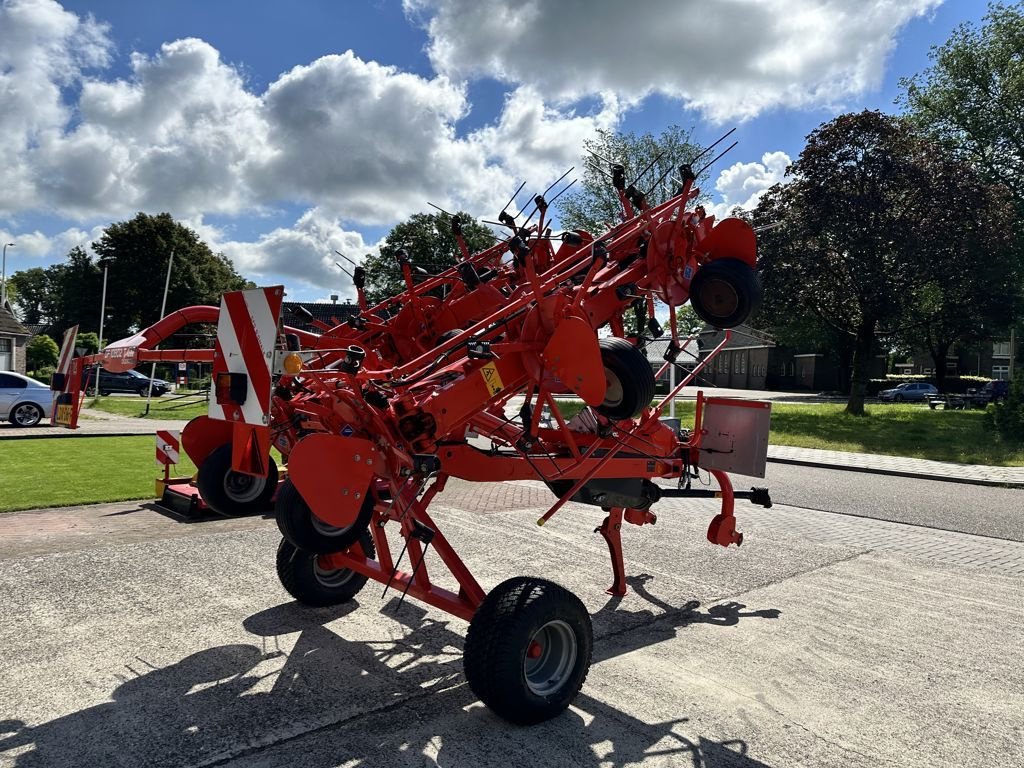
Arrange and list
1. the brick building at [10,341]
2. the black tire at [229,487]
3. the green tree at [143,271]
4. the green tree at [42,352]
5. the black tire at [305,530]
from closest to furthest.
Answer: the black tire at [305,530] < the black tire at [229,487] < the brick building at [10,341] < the green tree at [42,352] < the green tree at [143,271]

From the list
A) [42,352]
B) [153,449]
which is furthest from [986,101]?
[42,352]

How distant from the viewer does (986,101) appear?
113ft

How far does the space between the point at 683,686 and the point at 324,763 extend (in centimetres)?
218

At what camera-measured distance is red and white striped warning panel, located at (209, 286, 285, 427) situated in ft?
13.8

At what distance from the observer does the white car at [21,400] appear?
63.9 feet

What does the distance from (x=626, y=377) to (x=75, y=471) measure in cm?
1092

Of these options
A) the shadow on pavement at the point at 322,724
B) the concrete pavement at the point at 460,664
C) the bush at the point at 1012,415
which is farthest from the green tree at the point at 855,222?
the shadow on pavement at the point at 322,724

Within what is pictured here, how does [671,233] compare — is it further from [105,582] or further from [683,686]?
[105,582]

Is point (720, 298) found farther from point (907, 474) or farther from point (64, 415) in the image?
point (907, 474)

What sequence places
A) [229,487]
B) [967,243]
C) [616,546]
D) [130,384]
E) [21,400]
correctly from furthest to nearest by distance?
[130,384] < [967,243] < [21,400] < [616,546] < [229,487]

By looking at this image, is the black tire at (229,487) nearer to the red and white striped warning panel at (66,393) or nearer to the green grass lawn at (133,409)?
the red and white striped warning panel at (66,393)

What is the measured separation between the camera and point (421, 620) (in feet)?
18.7

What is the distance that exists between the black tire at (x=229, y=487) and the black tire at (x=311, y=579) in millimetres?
859

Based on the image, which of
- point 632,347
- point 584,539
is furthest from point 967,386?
point 632,347
